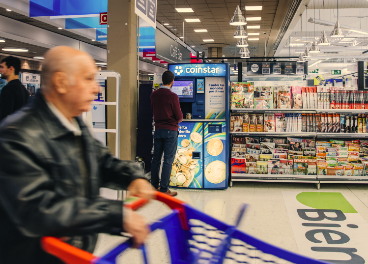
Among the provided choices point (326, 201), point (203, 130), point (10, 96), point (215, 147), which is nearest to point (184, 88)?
point (203, 130)

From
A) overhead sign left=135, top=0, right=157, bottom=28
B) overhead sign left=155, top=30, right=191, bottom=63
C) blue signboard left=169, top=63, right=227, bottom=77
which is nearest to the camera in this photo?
overhead sign left=135, top=0, right=157, bottom=28

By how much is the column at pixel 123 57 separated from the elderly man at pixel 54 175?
333 cm

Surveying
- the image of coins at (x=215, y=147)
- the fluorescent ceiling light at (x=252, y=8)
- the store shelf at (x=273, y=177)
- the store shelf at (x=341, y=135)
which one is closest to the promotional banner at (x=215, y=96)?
the image of coins at (x=215, y=147)

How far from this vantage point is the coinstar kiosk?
16.4 ft

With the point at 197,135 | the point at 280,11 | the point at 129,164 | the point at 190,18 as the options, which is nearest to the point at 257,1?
the point at 280,11

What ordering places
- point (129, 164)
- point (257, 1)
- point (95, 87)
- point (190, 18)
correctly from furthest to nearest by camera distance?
point (190, 18), point (257, 1), point (129, 164), point (95, 87)

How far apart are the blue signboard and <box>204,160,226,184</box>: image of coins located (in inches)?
54.4

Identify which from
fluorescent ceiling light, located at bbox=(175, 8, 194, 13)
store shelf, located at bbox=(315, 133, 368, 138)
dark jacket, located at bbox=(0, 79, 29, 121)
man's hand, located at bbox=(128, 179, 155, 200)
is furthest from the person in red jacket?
fluorescent ceiling light, located at bbox=(175, 8, 194, 13)

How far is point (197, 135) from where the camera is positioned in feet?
16.5

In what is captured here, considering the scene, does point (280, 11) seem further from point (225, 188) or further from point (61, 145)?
point (61, 145)

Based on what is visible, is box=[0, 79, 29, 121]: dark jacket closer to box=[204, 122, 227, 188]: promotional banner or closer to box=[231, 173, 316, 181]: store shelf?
box=[204, 122, 227, 188]: promotional banner

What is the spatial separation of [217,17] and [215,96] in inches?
324

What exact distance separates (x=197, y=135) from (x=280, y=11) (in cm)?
840

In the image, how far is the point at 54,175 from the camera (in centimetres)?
101
